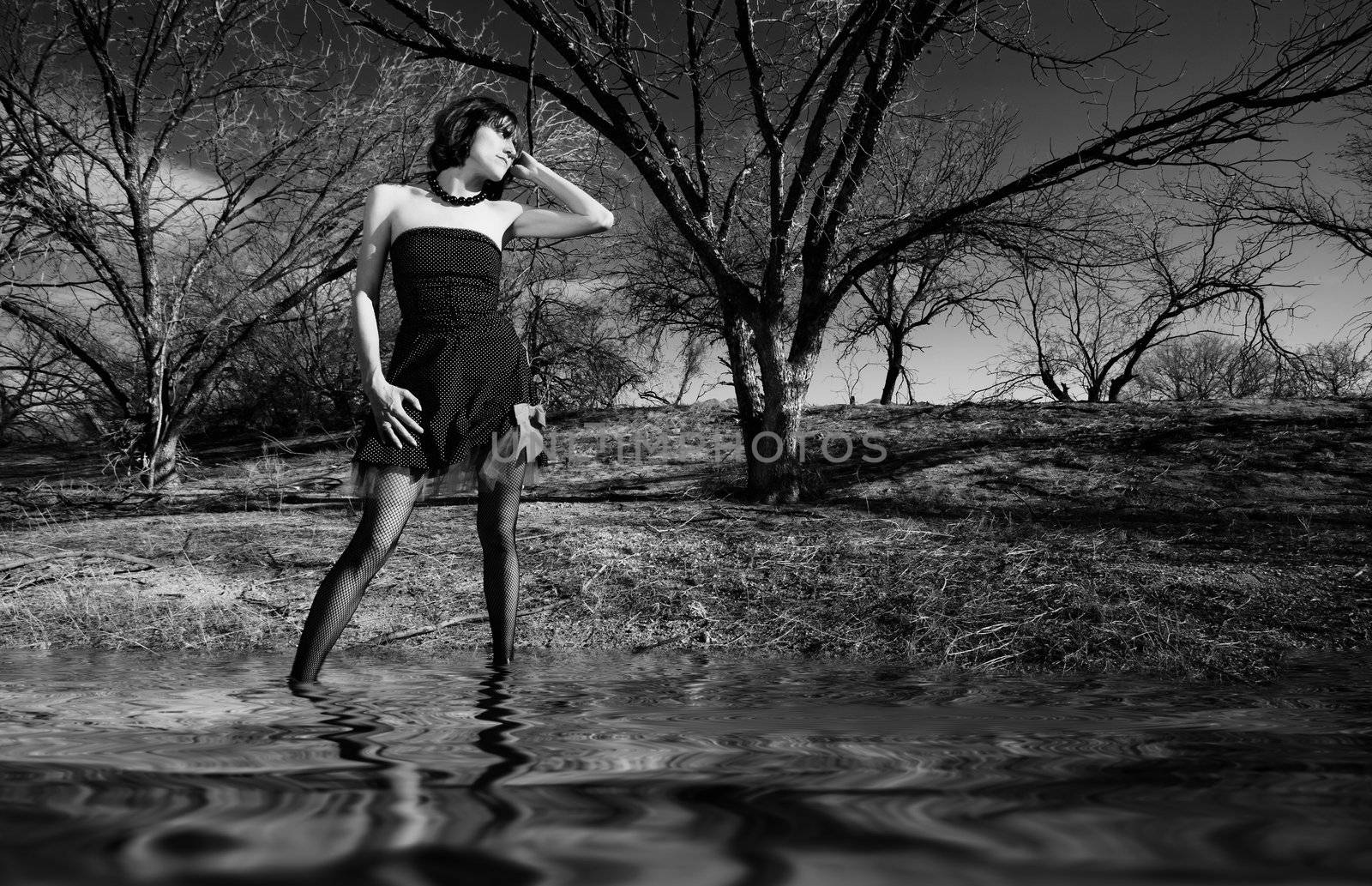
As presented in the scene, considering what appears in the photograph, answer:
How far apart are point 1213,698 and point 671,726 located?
1417mm

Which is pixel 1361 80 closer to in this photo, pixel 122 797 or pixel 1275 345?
pixel 1275 345

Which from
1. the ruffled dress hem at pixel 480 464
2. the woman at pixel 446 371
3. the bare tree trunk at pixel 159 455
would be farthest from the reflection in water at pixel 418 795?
the bare tree trunk at pixel 159 455

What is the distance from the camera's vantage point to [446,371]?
2961 mm

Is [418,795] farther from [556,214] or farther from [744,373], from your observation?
[744,373]

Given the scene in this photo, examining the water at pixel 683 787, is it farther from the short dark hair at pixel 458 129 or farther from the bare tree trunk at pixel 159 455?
the bare tree trunk at pixel 159 455

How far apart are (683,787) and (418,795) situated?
1.10 feet

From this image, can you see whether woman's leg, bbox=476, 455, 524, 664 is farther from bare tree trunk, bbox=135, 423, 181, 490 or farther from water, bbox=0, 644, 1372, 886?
bare tree trunk, bbox=135, 423, 181, 490

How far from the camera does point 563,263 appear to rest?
1104 cm

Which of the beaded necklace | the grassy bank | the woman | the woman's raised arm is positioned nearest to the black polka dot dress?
the woman

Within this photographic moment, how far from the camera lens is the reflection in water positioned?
726mm

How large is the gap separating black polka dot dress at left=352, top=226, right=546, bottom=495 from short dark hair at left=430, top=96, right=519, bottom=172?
14.1 inches

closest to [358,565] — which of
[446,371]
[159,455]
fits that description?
[446,371]

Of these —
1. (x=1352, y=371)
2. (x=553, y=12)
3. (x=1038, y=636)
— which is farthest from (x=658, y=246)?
(x=1352, y=371)

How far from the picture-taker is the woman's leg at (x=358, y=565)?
8.81 ft
